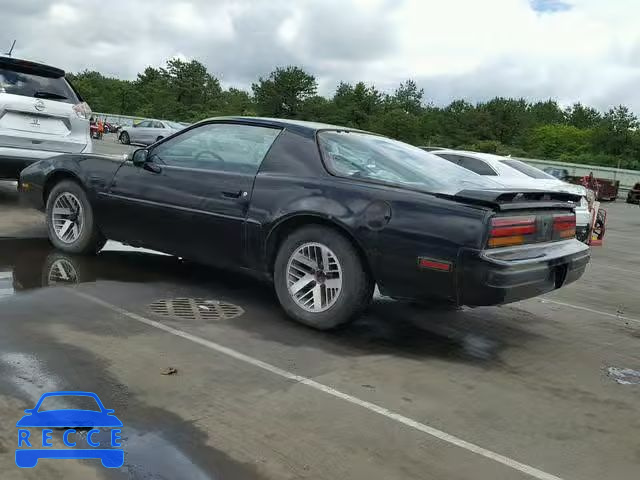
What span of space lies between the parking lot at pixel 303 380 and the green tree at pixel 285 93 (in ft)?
204

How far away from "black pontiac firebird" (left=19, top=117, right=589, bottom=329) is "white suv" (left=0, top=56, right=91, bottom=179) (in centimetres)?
279

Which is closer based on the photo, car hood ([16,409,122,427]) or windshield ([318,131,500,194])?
car hood ([16,409,122,427])

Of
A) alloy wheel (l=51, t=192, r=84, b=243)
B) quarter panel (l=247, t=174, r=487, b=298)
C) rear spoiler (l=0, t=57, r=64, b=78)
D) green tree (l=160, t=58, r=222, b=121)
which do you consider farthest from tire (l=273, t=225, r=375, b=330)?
green tree (l=160, t=58, r=222, b=121)

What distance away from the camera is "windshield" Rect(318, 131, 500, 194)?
4648 mm

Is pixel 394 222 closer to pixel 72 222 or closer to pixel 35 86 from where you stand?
pixel 72 222

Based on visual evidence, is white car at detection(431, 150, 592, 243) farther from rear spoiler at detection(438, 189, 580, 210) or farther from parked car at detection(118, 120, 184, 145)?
parked car at detection(118, 120, 184, 145)

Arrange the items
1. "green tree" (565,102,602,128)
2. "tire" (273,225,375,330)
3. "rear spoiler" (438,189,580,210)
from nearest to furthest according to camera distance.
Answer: "rear spoiler" (438,189,580,210) < "tire" (273,225,375,330) < "green tree" (565,102,602,128)

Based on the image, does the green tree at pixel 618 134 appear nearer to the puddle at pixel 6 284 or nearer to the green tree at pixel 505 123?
the green tree at pixel 505 123

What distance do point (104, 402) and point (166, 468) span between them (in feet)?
2.34

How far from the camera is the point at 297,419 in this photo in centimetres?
327

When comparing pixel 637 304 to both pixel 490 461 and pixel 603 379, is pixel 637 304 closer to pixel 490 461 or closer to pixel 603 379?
pixel 603 379

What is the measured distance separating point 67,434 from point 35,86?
6.76m

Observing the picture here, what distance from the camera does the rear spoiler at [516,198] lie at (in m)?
4.21

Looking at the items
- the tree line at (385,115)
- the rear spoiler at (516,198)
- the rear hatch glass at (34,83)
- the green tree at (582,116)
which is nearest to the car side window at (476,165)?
the rear hatch glass at (34,83)
